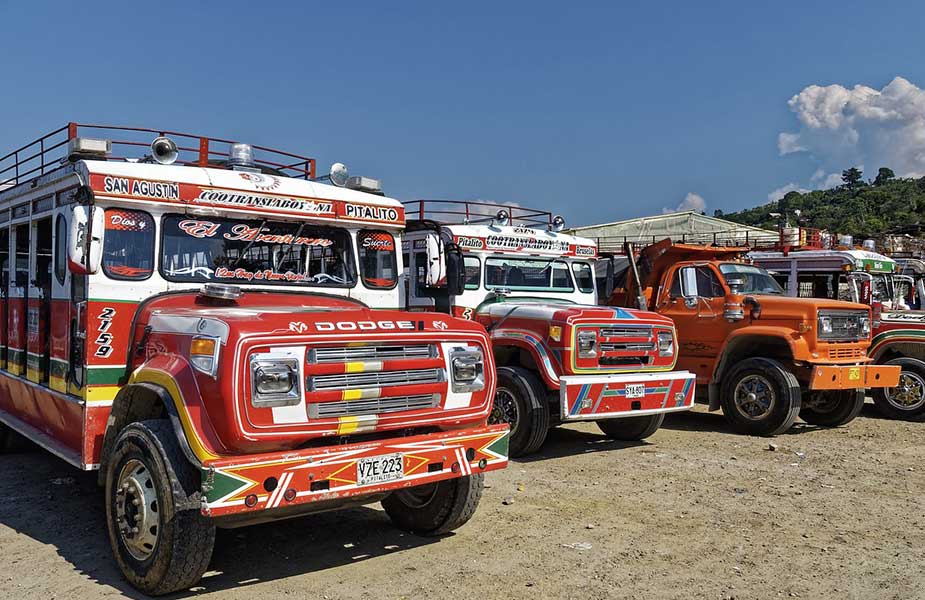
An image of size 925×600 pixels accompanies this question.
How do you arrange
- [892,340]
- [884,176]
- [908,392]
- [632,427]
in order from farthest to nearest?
1. [884,176]
2. [892,340]
3. [908,392]
4. [632,427]

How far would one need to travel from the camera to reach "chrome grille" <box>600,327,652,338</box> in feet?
26.7

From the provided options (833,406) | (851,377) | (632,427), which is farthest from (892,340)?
→ (632,427)

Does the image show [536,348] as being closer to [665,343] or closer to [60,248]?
[665,343]

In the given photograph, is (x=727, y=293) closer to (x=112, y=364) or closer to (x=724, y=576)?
(x=724, y=576)

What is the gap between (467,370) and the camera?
199 inches

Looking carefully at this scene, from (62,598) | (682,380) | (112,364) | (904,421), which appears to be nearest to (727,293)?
(682,380)

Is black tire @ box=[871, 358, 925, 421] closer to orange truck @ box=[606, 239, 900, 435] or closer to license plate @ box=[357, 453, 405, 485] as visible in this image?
orange truck @ box=[606, 239, 900, 435]

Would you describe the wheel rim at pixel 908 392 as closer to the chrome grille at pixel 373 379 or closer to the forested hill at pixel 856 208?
the chrome grille at pixel 373 379

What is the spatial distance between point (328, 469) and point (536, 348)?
4032 mm

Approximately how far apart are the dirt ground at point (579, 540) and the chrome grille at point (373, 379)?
1.15 meters

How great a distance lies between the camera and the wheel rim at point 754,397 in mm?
9625

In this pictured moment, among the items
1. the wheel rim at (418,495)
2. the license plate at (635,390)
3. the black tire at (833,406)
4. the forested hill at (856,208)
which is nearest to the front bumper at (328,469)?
the wheel rim at (418,495)

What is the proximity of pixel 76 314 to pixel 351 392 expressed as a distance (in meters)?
2.21

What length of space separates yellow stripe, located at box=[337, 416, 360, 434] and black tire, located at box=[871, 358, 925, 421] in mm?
9141
